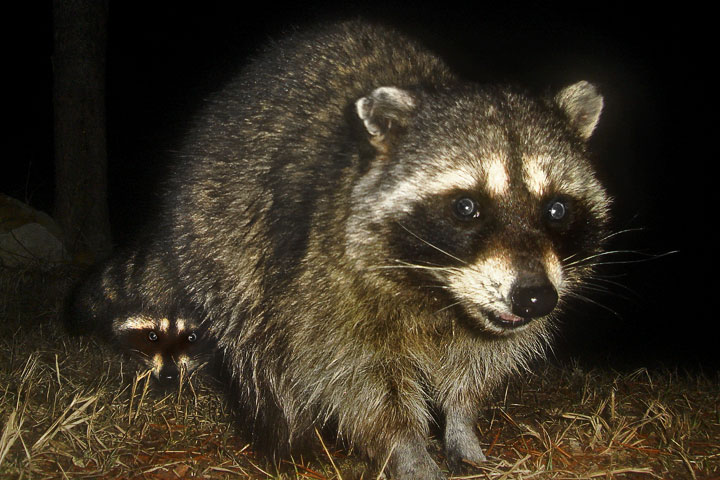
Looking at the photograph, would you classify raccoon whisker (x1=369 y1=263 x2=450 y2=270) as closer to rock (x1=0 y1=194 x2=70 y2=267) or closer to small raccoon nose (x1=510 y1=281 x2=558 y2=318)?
small raccoon nose (x1=510 y1=281 x2=558 y2=318)

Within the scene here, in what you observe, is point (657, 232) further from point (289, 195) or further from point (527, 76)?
point (289, 195)

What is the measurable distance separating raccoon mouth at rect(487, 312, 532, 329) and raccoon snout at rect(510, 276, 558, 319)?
0.42ft

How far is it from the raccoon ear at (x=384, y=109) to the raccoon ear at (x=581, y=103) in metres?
0.68

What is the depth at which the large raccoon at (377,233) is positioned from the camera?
103 inches

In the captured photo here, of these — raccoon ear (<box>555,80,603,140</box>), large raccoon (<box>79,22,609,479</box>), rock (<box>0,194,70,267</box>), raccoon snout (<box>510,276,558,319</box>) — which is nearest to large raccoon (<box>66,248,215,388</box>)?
large raccoon (<box>79,22,609,479</box>)

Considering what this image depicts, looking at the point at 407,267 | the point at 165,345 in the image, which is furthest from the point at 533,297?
the point at 165,345

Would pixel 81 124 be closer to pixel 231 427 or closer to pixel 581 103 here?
pixel 231 427

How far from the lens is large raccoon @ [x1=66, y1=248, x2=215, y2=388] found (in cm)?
378

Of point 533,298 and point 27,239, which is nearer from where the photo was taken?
point 533,298

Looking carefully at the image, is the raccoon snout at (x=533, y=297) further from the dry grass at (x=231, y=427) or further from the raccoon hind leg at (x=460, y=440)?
the raccoon hind leg at (x=460, y=440)

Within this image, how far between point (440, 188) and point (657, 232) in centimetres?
372

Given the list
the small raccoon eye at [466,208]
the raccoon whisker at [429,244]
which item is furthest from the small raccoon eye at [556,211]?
the raccoon whisker at [429,244]

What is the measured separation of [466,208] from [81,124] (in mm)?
4157

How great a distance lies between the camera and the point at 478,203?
2.59 meters
